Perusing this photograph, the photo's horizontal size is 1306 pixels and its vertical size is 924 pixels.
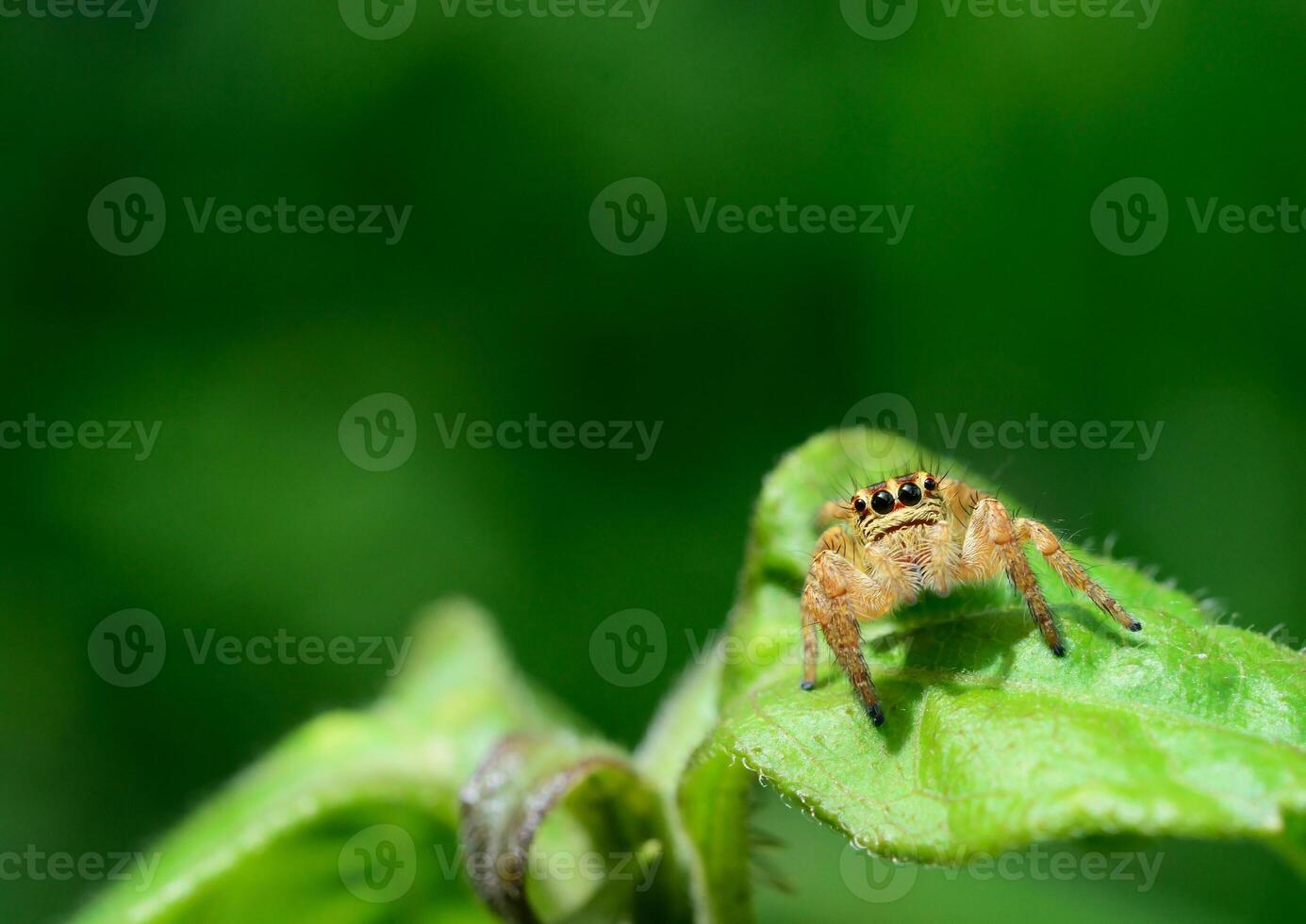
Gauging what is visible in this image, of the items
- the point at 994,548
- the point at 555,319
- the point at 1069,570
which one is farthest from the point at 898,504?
the point at 555,319

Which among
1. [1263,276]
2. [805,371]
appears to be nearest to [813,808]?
[805,371]

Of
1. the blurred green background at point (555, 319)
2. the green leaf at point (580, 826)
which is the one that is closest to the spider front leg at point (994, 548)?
the green leaf at point (580, 826)

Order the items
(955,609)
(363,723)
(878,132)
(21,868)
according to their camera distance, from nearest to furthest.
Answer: (955,609)
(363,723)
(21,868)
(878,132)

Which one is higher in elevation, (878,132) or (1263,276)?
(878,132)

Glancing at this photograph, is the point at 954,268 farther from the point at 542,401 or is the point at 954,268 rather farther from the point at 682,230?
the point at 542,401

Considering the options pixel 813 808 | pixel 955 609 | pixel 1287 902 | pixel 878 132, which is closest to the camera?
pixel 813 808

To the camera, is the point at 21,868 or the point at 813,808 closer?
the point at 813,808

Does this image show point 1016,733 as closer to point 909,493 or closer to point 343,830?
point 909,493
